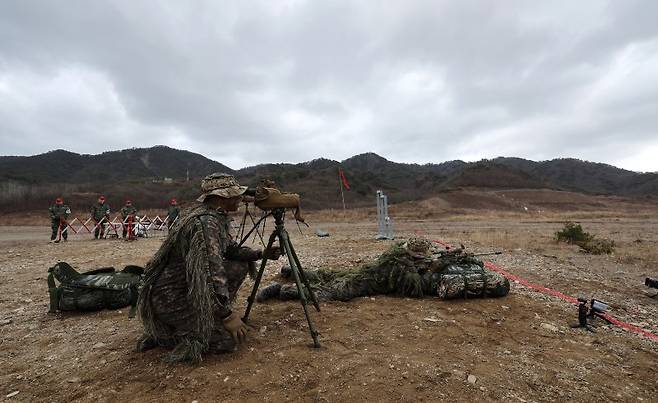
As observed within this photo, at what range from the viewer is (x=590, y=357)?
3.16 metres

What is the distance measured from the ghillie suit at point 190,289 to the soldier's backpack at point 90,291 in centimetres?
154

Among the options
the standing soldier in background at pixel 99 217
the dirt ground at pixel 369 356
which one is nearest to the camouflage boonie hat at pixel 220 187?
the dirt ground at pixel 369 356

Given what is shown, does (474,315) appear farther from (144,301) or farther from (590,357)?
(144,301)

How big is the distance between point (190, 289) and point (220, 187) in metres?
0.90

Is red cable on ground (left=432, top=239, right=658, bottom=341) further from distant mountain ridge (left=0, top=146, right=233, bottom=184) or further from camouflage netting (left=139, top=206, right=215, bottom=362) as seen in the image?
distant mountain ridge (left=0, top=146, right=233, bottom=184)

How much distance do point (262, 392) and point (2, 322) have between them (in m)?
3.96

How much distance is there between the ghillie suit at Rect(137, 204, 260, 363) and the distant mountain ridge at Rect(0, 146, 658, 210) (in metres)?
40.1

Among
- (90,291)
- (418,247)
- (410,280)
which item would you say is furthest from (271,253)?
(90,291)

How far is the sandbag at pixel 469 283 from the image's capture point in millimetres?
4676

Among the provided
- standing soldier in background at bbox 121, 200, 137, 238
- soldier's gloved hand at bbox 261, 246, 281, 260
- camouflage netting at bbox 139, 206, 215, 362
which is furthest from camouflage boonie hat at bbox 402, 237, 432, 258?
standing soldier in background at bbox 121, 200, 137, 238

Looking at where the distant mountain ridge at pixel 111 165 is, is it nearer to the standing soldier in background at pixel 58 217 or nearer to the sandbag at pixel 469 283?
the standing soldier in background at pixel 58 217

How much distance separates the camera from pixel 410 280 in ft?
15.9

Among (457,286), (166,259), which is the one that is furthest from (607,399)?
(166,259)

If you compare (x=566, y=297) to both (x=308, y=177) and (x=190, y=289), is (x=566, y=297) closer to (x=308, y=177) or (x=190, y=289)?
(x=190, y=289)
